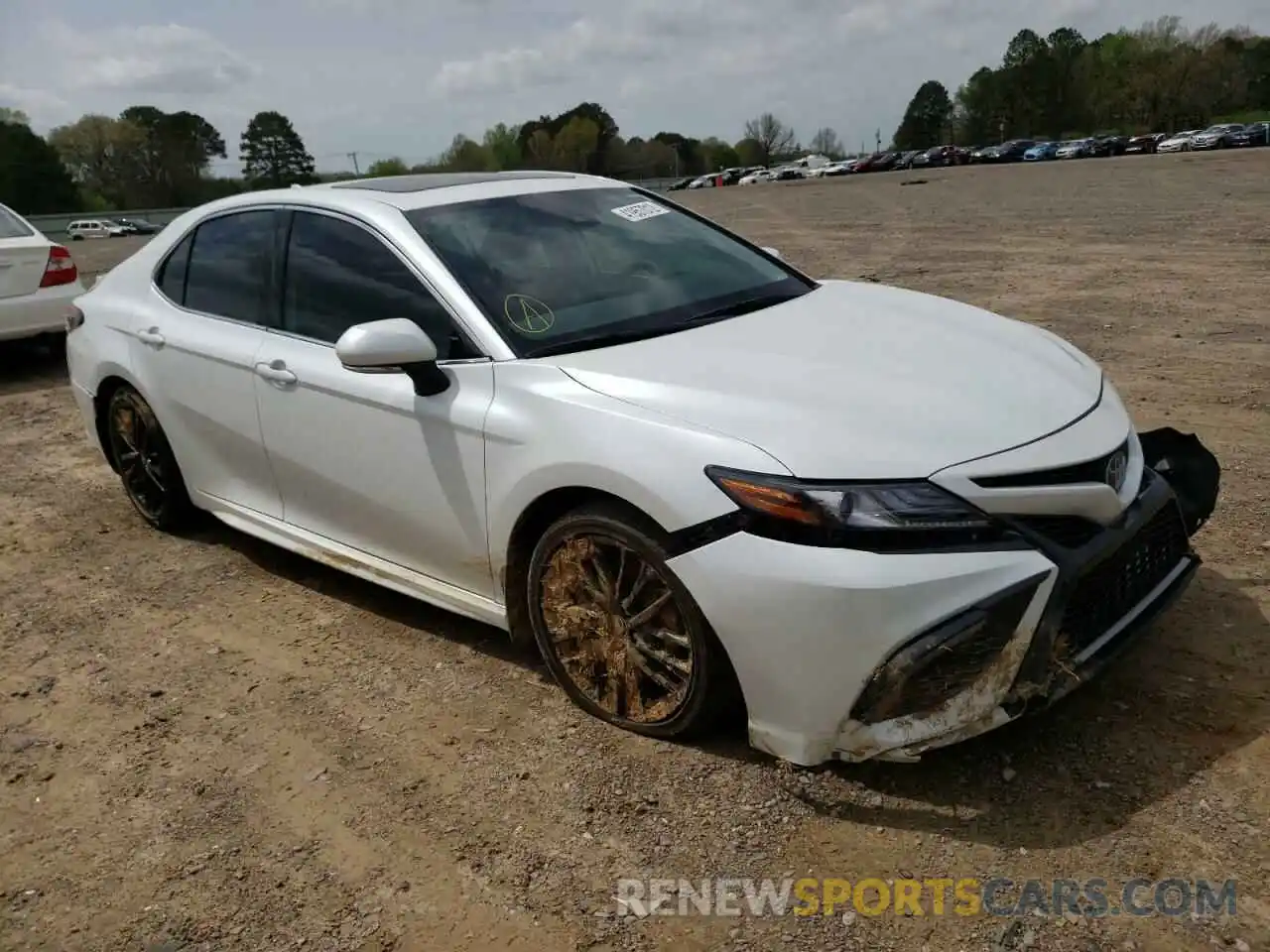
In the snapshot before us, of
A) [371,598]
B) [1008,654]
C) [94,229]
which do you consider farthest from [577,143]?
[1008,654]

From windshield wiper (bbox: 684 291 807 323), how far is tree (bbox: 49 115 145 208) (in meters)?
86.9

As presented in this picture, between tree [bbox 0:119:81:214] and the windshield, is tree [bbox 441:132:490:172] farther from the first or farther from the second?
the windshield

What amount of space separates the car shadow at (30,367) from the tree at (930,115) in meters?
115

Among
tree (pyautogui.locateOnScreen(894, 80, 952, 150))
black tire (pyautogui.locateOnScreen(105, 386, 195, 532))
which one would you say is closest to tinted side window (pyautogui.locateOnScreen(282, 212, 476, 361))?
black tire (pyautogui.locateOnScreen(105, 386, 195, 532))

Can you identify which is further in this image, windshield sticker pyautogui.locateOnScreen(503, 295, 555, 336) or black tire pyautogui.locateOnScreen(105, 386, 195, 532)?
black tire pyautogui.locateOnScreen(105, 386, 195, 532)

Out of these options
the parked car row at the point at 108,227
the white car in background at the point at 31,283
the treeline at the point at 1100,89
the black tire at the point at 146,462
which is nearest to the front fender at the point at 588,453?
the black tire at the point at 146,462

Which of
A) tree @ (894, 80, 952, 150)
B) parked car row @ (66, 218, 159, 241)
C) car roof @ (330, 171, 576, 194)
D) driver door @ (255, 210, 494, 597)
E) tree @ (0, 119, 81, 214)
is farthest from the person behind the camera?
tree @ (894, 80, 952, 150)

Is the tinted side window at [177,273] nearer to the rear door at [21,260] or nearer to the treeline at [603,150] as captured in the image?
the rear door at [21,260]

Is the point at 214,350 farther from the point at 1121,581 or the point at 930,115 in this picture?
the point at 930,115

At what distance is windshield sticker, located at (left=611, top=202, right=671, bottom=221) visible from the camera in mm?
4145

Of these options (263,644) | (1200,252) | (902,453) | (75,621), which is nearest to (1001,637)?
(902,453)

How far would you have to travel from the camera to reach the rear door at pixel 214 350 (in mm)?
4152

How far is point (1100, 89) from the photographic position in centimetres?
9431

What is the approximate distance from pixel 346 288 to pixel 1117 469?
2589 millimetres
